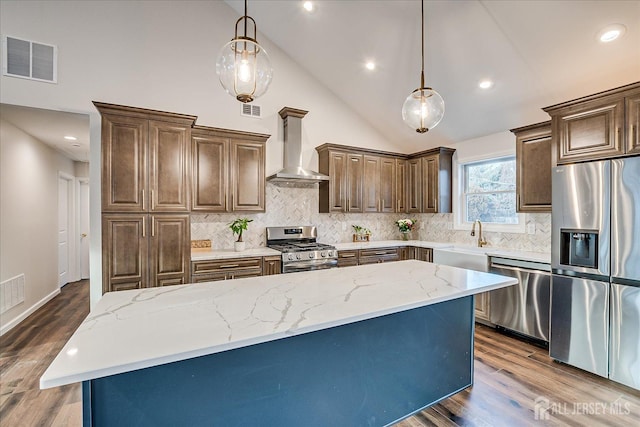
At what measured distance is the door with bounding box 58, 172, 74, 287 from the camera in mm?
5465

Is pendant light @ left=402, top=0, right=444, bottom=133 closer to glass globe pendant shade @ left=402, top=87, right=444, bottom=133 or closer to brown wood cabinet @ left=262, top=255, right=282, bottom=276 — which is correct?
glass globe pendant shade @ left=402, top=87, right=444, bottom=133

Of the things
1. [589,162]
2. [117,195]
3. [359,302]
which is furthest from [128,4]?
[589,162]

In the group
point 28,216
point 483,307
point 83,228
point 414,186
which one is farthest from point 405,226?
point 83,228

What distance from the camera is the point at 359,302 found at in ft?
5.14

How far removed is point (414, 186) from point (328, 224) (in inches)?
64.3

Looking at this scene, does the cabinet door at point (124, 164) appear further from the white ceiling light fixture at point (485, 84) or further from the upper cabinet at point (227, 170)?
the white ceiling light fixture at point (485, 84)

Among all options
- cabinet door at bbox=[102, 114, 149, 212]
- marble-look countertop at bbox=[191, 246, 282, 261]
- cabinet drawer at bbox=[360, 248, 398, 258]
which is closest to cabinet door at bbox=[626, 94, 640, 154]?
cabinet drawer at bbox=[360, 248, 398, 258]

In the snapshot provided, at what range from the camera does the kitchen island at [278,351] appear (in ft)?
3.69

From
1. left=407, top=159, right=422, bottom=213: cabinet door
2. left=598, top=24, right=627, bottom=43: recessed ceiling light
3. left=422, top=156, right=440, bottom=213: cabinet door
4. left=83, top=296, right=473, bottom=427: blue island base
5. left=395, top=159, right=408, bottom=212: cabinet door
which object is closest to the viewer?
left=83, top=296, right=473, bottom=427: blue island base

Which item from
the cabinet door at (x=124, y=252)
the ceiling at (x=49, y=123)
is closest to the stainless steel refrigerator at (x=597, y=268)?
the cabinet door at (x=124, y=252)

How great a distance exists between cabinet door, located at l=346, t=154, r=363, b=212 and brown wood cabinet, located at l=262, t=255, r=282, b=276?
148cm

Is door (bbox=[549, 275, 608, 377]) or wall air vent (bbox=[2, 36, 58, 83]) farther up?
wall air vent (bbox=[2, 36, 58, 83])

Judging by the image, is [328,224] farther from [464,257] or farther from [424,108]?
[424,108]

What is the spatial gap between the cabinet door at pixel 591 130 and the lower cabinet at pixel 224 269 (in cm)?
342
